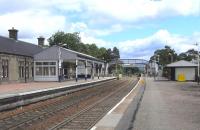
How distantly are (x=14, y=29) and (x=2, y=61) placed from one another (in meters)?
16.2

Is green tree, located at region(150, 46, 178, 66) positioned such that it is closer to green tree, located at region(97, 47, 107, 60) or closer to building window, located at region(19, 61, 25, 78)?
green tree, located at region(97, 47, 107, 60)

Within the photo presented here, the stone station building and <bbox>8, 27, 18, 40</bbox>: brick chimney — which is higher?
<bbox>8, 27, 18, 40</bbox>: brick chimney

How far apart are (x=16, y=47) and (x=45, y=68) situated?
887 centimetres

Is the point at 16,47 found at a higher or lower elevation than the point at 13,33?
lower

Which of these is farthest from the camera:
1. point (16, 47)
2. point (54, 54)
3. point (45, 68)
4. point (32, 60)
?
point (45, 68)

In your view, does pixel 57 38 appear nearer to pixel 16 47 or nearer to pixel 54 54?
pixel 54 54

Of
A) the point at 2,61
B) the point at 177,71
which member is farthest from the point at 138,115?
the point at 177,71

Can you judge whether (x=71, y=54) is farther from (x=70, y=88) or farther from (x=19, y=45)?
(x=70, y=88)

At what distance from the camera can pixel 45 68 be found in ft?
247

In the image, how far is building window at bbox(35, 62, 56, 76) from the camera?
245 feet

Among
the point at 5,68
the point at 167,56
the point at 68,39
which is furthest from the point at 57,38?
the point at 5,68

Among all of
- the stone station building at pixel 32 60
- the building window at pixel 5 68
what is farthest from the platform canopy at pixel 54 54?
the building window at pixel 5 68

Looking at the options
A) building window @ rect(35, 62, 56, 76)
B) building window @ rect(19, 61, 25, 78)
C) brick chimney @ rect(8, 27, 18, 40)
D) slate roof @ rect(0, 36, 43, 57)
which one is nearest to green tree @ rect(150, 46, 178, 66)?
building window @ rect(35, 62, 56, 76)

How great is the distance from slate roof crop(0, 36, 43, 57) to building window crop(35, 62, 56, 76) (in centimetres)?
234
